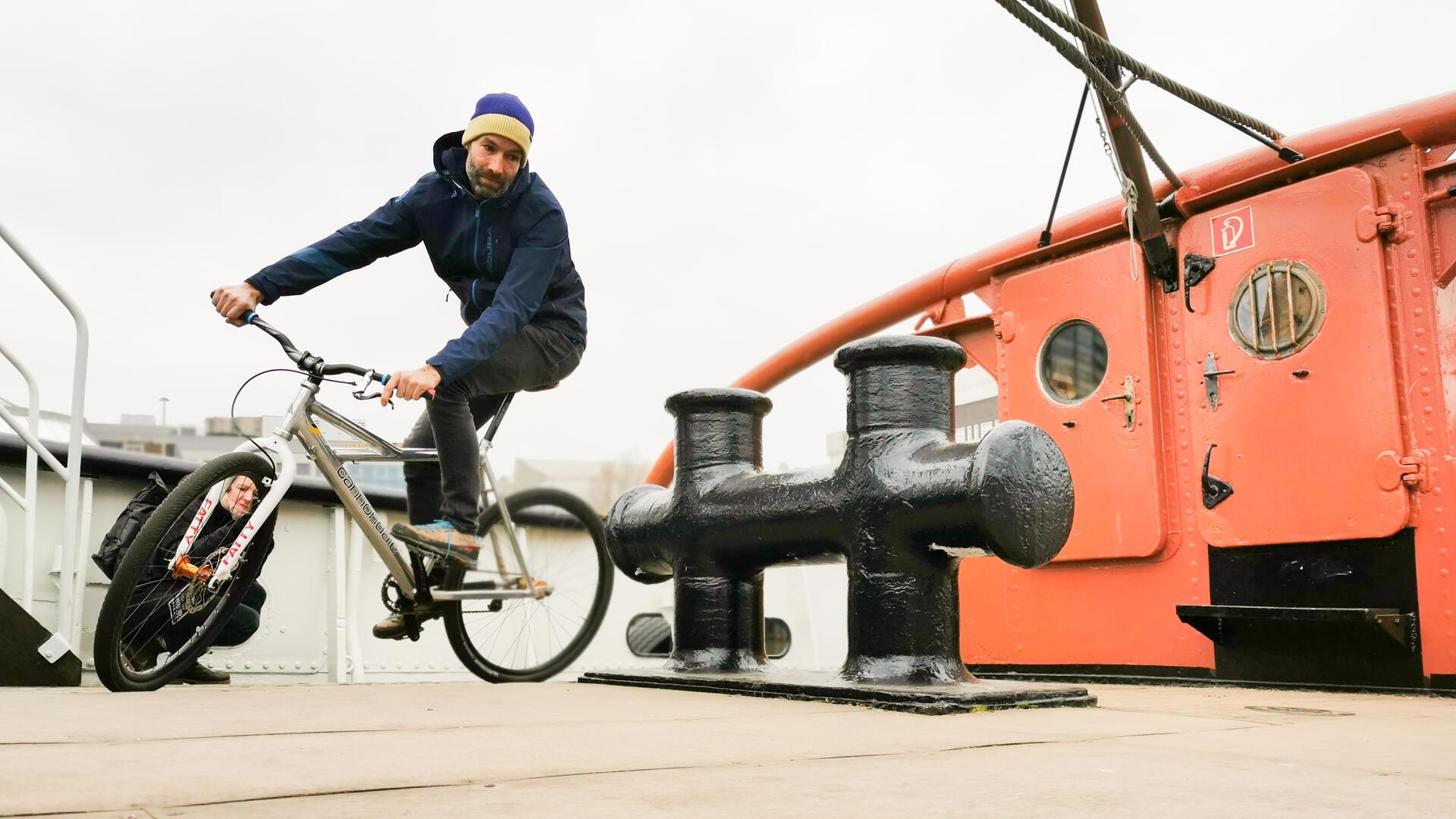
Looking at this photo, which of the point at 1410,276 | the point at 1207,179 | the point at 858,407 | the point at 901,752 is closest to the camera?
the point at 901,752

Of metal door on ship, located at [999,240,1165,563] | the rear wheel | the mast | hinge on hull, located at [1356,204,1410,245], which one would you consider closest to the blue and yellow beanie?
the rear wheel

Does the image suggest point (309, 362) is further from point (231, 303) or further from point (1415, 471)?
point (1415, 471)

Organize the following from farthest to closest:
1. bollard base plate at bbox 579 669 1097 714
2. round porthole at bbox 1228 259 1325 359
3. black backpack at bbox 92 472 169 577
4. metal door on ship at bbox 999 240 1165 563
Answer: metal door on ship at bbox 999 240 1165 563 < round porthole at bbox 1228 259 1325 359 < black backpack at bbox 92 472 169 577 < bollard base plate at bbox 579 669 1097 714

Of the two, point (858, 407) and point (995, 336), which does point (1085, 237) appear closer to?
point (995, 336)

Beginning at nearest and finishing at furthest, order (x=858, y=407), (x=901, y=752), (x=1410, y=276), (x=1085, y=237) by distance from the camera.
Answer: (x=901, y=752) → (x=858, y=407) → (x=1410, y=276) → (x=1085, y=237)

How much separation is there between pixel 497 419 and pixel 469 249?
761 millimetres

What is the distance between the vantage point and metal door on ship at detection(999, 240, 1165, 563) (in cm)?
460

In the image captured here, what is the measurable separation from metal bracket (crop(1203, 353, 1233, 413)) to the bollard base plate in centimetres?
198

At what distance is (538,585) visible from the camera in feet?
14.5

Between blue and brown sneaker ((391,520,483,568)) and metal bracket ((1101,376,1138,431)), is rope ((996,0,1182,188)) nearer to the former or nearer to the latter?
metal bracket ((1101,376,1138,431))

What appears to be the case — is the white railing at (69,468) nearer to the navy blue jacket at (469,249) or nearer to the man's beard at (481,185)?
the navy blue jacket at (469,249)

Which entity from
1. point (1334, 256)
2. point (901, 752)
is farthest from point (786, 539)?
point (1334, 256)

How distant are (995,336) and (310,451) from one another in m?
3.22

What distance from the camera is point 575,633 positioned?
4.79 m
